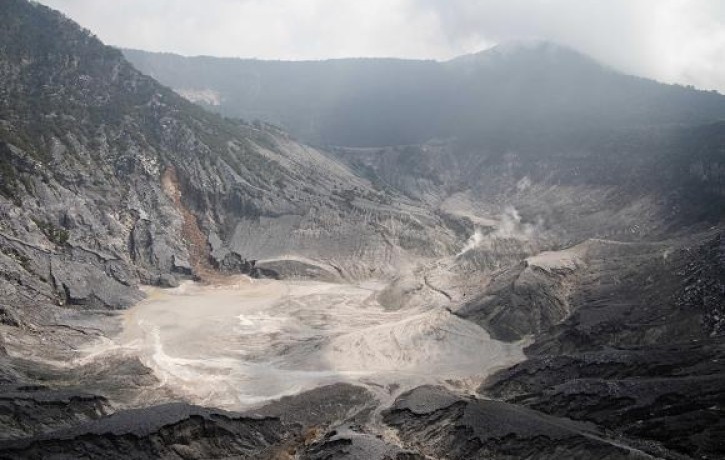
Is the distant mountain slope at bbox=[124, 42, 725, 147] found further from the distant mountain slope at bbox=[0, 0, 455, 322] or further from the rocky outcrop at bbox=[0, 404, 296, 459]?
the rocky outcrop at bbox=[0, 404, 296, 459]

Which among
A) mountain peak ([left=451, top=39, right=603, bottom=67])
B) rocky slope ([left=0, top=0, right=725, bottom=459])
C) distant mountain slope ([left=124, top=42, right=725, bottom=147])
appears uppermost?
mountain peak ([left=451, top=39, right=603, bottom=67])

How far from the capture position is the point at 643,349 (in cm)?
4553

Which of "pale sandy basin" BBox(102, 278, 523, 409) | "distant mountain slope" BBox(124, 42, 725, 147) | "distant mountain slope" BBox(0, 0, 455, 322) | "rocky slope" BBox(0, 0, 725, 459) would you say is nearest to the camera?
"rocky slope" BBox(0, 0, 725, 459)

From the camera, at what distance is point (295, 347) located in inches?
2311

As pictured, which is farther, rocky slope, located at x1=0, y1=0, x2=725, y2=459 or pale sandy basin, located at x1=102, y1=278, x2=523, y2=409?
pale sandy basin, located at x1=102, y1=278, x2=523, y2=409

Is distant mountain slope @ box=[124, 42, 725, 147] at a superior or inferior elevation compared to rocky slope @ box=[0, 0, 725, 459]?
superior

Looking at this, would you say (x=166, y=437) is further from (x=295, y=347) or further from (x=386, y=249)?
(x=386, y=249)

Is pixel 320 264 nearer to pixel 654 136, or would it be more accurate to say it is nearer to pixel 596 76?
pixel 654 136

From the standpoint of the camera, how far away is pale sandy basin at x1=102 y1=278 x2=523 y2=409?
4991cm

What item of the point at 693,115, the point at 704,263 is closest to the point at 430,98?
the point at 693,115

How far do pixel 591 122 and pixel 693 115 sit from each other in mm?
22779

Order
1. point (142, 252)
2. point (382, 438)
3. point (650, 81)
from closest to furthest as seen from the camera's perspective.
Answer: point (382, 438) < point (142, 252) < point (650, 81)

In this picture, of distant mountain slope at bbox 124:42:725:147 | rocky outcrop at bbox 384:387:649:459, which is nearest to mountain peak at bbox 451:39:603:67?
distant mountain slope at bbox 124:42:725:147

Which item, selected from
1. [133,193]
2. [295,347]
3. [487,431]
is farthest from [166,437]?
[133,193]
